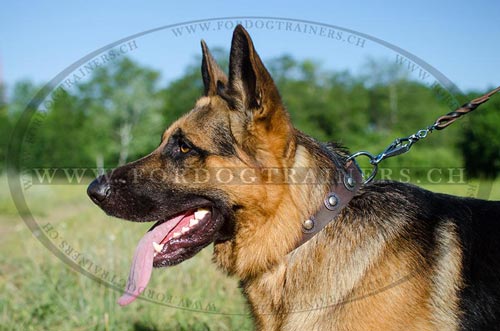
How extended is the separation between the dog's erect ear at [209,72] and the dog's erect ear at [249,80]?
67 cm

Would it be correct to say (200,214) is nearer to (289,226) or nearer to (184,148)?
(184,148)

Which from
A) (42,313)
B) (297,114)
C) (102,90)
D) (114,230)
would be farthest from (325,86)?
(42,313)

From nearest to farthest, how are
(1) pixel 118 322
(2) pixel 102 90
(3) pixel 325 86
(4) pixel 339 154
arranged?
(4) pixel 339 154
(1) pixel 118 322
(2) pixel 102 90
(3) pixel 325 86

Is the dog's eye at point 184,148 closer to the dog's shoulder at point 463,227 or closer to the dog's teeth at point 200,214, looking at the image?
the dog's teeth at point 200,214

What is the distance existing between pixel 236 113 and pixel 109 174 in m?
1.11

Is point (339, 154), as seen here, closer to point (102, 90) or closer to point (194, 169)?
point (194, 169)

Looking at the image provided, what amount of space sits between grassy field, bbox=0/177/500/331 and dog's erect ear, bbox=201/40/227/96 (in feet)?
6.65

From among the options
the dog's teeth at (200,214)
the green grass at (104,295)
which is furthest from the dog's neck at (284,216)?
the green grass at (104,295)

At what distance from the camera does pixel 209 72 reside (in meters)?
4.52

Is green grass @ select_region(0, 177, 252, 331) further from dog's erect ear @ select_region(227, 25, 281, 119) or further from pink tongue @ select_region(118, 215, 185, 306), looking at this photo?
dog's erect ear @ select_region(227, 25, 281, 119)

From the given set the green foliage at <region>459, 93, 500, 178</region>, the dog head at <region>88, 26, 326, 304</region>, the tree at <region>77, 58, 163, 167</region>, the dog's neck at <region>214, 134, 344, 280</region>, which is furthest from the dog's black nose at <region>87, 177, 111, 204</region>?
the tree at <region>77, 58, 163, 167</region>

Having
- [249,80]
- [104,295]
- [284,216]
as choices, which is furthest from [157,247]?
[104,295]

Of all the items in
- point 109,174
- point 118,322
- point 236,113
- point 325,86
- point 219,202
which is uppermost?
point 325,86

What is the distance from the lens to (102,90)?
1679 inches
